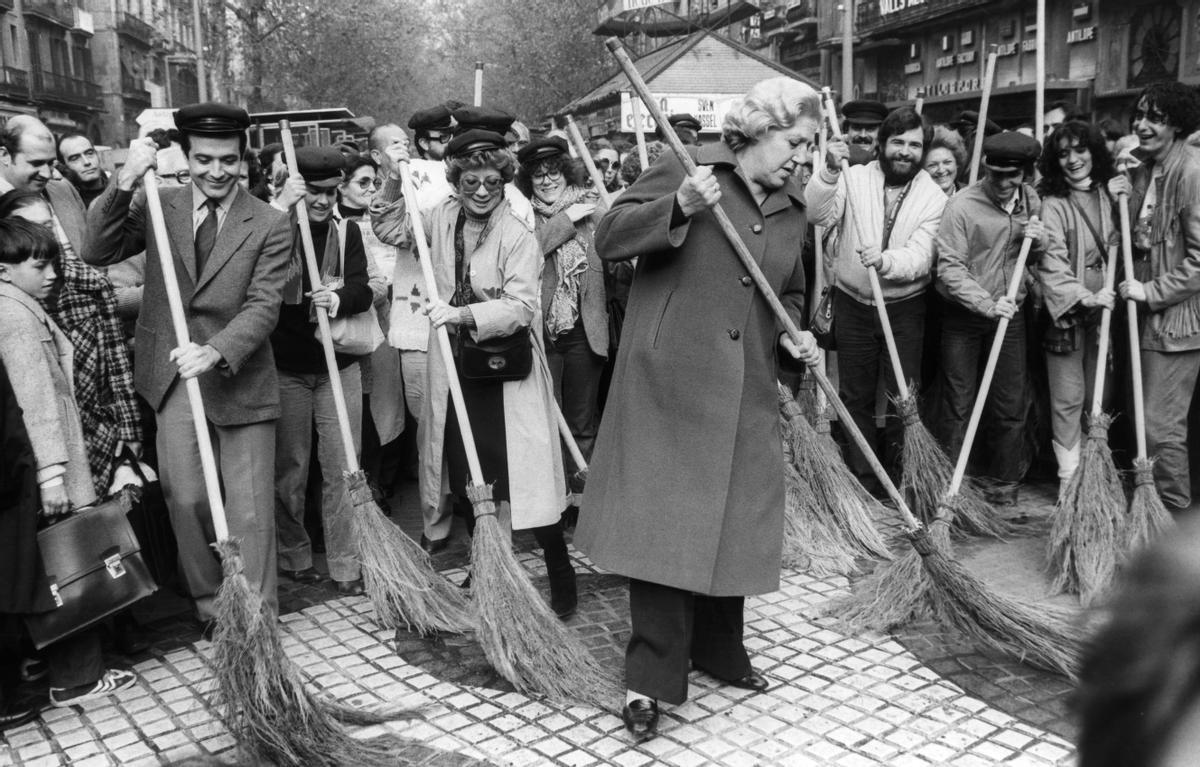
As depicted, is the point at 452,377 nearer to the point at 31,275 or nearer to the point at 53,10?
the point at 31,275

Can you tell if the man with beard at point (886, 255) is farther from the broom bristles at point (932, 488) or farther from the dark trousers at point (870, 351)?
the broom bristles at point (932, 488)

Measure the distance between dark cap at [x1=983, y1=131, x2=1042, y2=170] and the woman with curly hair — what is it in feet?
0.64

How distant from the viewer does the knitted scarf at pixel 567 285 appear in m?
6.07

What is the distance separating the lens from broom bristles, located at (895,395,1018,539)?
595 centimetres

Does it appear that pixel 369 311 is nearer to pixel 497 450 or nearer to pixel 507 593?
pixel 497 450

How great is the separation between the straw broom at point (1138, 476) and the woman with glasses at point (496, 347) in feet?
8.61

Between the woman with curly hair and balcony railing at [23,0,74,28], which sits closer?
the woman with curly hair

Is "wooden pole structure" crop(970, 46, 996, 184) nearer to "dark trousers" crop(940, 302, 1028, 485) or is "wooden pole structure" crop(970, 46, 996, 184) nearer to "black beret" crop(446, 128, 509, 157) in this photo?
"dark trousers" crop(940, 302, 1028, 485)

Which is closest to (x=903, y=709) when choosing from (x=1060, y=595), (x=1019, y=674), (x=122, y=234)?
(x=1019, y=674)

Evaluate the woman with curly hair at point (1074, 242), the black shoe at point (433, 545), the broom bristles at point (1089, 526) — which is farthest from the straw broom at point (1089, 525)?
the black shoe at point (433, 545)

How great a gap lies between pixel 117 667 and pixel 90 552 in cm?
65

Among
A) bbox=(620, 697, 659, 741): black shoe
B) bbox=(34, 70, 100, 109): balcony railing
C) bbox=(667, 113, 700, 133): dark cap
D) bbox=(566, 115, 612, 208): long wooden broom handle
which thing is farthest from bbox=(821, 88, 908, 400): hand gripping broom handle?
bbox=(34, 70, 100, 109): balcony railing

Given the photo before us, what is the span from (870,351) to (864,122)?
191 centimetres

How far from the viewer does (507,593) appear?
4273 millimetres
